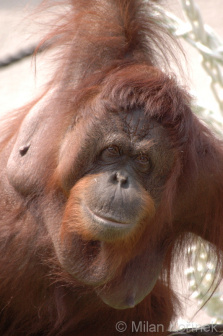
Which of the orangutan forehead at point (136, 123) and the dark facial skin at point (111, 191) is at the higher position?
the orangutan forehead at point (136, 123)

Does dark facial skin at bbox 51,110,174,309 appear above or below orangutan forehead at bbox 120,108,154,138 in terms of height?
below

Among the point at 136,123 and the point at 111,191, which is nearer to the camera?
the point at 111,191

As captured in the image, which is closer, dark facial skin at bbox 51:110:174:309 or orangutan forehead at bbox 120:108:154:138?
dark facial skin at bbox 51:110:174:309

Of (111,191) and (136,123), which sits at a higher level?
(136,123)

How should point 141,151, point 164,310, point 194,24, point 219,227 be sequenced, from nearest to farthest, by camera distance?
point 141,151
point 219,227
point 164,310
point 194,24

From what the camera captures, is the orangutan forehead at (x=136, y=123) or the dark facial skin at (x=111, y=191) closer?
the dark facial skin at (x=111, y=191)

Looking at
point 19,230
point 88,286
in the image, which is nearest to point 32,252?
point 19,230

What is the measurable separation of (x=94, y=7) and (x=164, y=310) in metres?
1.52

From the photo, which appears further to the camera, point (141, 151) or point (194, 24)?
point (194, 24)

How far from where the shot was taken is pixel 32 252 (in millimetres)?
2475

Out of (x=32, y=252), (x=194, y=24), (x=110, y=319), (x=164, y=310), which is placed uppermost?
(x=194, y=24)

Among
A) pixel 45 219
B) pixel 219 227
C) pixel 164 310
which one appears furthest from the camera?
pixel 164 310

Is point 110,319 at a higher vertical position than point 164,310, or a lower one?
higher

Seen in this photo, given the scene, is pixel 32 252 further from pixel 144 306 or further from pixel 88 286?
pixel 144 306
